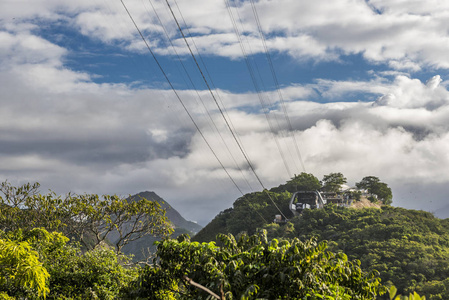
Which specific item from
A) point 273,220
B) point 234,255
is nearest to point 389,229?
point 273,220

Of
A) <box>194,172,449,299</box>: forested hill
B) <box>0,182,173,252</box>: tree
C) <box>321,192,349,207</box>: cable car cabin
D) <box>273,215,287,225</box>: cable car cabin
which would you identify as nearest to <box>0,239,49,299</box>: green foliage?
<box>0,182,173,252</box>: tree

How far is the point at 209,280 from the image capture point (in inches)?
313

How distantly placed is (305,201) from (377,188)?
66.4ft

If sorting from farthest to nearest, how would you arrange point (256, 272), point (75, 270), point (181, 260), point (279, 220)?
point (279, 220)
point (75, 270)
point (181, 260)
point (256, 272)

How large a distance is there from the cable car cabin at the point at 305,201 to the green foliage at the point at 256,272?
82.6m

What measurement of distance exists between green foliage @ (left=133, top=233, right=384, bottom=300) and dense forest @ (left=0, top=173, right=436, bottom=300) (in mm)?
21

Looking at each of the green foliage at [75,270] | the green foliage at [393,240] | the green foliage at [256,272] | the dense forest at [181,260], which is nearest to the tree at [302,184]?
the green foliage at [393,240]

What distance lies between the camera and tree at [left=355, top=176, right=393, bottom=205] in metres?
103

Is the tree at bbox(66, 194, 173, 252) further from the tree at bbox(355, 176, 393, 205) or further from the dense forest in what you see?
the tree at bbox(355, 176, 393, 205)

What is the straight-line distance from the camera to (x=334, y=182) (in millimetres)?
98625

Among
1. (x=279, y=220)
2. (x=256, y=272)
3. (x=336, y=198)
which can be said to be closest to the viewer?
(x=256, y=272)

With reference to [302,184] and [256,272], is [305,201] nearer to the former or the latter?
[302,184]

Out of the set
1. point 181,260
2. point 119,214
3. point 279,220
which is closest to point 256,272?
point 181,260

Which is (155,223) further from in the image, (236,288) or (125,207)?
(236,288)
